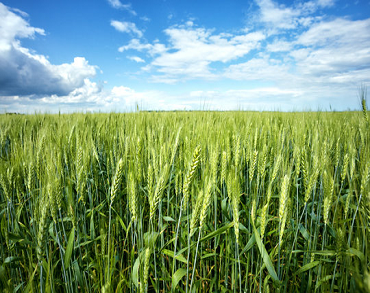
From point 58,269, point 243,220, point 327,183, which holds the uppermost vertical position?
point 327,183

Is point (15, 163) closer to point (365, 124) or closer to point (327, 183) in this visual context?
point (327, 183)

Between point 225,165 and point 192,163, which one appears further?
point 225,165

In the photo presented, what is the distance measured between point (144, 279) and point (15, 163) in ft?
4.02

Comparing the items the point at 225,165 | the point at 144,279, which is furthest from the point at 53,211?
the point at 225,165

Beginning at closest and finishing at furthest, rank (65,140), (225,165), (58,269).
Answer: (225,165) → (58,269) → (65,140)

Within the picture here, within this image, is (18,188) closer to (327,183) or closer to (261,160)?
(261,160)

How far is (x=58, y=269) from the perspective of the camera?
1269mm

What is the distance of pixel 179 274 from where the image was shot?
93cm

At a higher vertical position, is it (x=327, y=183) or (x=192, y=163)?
(x=192, y=163)

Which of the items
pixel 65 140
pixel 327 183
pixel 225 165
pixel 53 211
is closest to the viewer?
pixel 53 211

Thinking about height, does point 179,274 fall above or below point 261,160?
below

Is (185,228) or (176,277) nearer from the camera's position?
(176,277)

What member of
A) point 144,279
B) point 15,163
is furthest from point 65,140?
point 144,279

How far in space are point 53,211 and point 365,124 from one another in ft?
10.4
